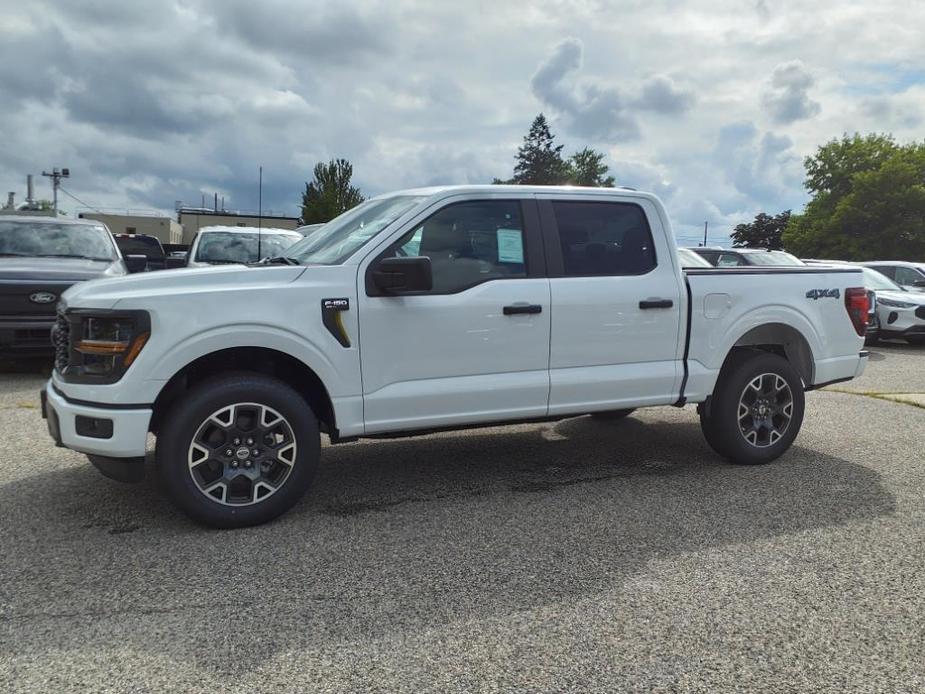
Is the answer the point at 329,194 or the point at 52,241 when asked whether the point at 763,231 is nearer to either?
the point at 329,194

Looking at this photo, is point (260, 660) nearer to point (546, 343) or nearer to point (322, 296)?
point (322, 296)

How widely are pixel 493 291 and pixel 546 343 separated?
18.7 inches

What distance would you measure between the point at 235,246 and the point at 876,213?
50501 millimetres

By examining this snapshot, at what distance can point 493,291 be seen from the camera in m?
4.69

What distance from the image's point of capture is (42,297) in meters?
8.75

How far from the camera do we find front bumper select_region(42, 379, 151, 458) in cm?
396

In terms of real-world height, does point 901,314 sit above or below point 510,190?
below

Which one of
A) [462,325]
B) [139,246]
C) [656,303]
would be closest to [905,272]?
[656,303]

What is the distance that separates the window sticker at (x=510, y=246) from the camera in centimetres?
484

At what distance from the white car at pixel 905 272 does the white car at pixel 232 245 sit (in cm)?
1207

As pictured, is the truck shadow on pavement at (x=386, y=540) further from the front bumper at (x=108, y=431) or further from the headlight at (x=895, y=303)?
the headlight at (x=895, y=303)

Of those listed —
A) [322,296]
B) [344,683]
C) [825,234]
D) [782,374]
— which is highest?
[825,234]

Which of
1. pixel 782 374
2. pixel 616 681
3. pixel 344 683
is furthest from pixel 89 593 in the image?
pixel 782 374

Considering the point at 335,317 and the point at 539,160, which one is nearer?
the point at 335,317
